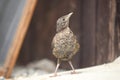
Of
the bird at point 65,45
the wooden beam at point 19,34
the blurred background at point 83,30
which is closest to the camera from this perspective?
the bird at point 65,45

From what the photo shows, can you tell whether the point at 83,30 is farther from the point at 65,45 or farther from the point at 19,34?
the point at 65,45

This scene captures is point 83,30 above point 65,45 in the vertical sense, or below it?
below

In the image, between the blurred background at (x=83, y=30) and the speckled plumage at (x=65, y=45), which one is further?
the blurred background at (x=83, y=30)

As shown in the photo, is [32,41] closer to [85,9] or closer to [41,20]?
[41,20]

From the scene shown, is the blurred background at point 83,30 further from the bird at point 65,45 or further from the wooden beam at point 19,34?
the bird at point 65,45

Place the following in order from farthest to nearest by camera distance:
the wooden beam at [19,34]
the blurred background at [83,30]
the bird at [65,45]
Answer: the wooden beam at [19,34] < the blurred background at [83,30] < the bird at [65,45]

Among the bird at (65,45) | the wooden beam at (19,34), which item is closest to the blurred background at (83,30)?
the wooden beam at (19,34)

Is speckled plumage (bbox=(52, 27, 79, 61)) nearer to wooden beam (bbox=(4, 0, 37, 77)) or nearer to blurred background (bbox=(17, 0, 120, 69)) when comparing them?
blurred background (bbox=(17, 0, 120, 69))

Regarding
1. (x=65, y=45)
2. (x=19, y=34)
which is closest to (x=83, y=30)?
(x=19, y=34)

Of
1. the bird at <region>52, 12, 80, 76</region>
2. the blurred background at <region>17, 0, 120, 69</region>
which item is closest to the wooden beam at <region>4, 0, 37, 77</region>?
the blurred background at <region>17, 0, 120, 69</region>

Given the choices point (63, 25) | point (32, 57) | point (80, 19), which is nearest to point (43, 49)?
point (32, 57)
